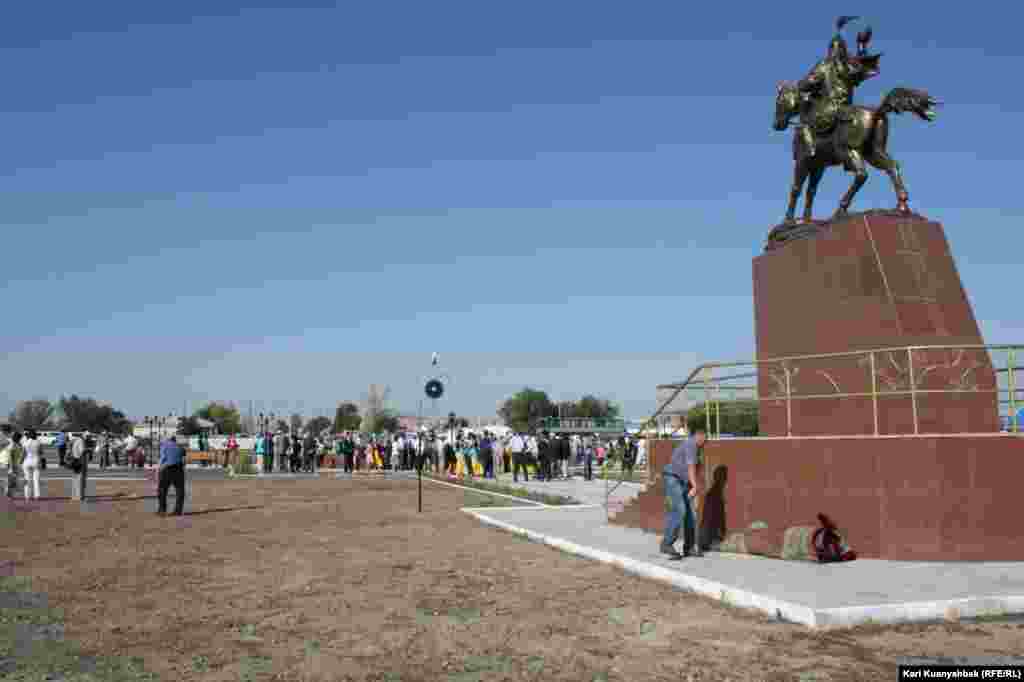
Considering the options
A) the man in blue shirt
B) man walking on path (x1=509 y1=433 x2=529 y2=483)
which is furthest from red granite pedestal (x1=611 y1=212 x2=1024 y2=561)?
man walking on path (x1=509 y1=433 x2=529 y2=483)

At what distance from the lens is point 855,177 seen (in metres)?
11.9

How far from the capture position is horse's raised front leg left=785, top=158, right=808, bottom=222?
1302 cm

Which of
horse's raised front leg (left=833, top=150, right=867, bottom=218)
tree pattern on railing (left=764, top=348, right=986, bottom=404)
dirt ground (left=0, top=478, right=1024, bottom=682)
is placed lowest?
dirt ground (left=0, top=478, right=1024, bottom=682)

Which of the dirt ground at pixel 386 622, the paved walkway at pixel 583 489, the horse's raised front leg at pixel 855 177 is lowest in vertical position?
the paved walkway at pixel 583 489

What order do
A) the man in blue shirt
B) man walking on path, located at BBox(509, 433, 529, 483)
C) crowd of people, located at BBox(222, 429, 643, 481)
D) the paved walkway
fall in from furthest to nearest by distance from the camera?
crowd of people, located at BBox(222, 429, 643, 481)
man walking on path, located at BBox(509, 433, 529, 483)
the paved walkway
the man in blue shirt

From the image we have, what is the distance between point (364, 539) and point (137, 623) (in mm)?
5665

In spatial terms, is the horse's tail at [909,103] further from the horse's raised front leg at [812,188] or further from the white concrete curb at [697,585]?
the white concrete curb at [697,585]

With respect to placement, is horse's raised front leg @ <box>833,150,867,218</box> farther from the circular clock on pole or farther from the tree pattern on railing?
the circular clock on pole

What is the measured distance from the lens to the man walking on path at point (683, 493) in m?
9.88

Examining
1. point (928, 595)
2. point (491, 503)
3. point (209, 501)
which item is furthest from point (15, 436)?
point (928, 595)

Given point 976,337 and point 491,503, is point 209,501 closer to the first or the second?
point 491,503

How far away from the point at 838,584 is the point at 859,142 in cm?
693

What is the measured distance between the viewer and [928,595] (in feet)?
23.2

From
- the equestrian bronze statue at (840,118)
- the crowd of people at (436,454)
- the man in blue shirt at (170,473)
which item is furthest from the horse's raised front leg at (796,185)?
the crowd of people at (436,454)
